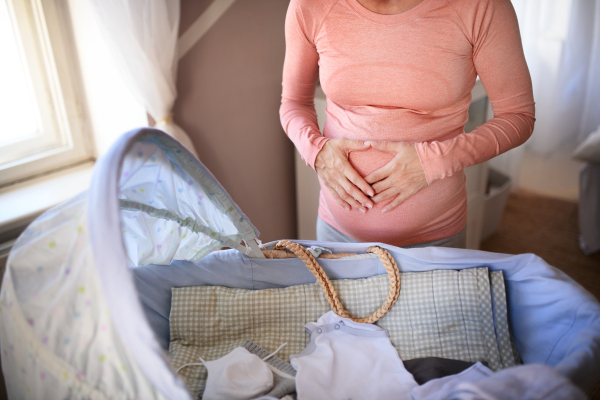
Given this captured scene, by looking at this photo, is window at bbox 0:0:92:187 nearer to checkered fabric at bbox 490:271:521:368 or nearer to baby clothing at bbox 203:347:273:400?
baby clothing at bbox 203:347:273:400

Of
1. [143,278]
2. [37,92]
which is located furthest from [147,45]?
[143,278]

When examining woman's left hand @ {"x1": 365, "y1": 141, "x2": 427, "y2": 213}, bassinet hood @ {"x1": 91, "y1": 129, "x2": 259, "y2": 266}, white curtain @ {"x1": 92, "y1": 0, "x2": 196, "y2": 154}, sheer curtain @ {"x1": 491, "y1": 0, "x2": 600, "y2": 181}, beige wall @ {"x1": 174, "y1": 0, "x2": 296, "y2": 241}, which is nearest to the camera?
bassinet hood @ {"x1": 91, "y1": 129, "x2": 259, "y2": 266}

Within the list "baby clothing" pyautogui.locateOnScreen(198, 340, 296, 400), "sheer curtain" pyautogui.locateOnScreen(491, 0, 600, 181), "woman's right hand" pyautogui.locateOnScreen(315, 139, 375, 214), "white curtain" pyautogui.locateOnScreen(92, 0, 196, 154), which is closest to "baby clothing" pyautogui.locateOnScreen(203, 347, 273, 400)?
"baby clothing" pyautogui.locateOnScreen(198, 340, 296, 400)

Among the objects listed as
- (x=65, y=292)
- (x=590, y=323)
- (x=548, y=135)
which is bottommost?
(x=548, y=135)

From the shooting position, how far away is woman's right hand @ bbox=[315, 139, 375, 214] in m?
0.96

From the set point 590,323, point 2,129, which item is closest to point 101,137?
point 2,129

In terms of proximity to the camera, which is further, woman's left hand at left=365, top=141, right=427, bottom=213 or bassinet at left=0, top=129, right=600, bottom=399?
woman's left hand at left=365, top=141, right=427, bottom=213

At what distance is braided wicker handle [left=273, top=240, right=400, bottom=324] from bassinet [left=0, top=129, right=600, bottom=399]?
0.03 m

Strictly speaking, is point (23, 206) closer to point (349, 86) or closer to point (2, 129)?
point (2, 129)

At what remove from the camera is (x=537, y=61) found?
244 cm

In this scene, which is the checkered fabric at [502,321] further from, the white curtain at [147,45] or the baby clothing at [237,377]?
the white curtain at [147,45]

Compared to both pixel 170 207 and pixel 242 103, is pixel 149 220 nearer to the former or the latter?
pixel 170 207

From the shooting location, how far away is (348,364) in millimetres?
940

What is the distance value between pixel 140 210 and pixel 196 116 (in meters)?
0.72
